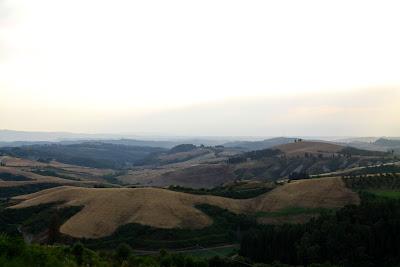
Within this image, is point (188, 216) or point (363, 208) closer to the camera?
point (363, 208)

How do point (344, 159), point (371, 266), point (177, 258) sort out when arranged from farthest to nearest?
point (344, 159)
point (371, 266)
point (177, 258)

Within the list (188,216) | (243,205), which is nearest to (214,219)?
(188,216)

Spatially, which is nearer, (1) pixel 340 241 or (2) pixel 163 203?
(1) pixel 340 241

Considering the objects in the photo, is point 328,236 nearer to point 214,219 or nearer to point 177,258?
point 177,258

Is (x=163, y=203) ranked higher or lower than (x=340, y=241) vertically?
lower

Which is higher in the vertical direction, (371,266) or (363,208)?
(363,208)

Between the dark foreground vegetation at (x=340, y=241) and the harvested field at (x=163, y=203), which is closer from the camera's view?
the dark foreground vegetation at (x=340, y=241)

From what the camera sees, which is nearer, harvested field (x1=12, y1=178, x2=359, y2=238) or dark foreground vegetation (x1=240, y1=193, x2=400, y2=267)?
dark foreground vegetation (x1=240, y1=193, x2=400, y2=267)

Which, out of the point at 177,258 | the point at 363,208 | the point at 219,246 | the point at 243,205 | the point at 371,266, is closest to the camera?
the point at 177,258
